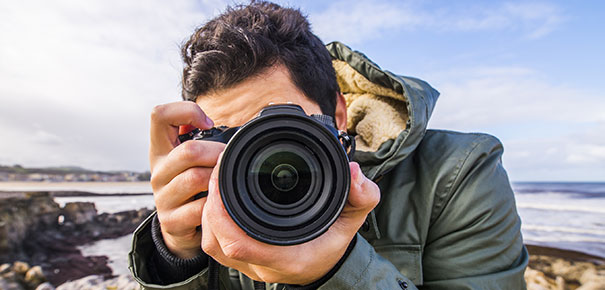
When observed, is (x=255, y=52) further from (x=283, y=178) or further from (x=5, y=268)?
(x=5, y=268)

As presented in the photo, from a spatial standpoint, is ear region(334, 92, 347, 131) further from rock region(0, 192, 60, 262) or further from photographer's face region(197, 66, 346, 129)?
rock region(0, 192, 60, 262)

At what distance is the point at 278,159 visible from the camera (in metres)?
0.81

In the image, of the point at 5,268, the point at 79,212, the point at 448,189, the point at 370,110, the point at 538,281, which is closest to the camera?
the point at 448,189

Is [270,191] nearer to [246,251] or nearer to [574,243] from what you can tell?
[246,251]

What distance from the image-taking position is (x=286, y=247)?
2.56 ft

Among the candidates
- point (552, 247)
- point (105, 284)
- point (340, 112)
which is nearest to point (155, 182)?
point (340, 112)

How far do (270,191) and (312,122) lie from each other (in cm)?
20

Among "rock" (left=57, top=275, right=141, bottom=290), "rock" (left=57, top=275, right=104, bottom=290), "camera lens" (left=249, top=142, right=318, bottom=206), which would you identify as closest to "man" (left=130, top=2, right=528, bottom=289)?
"camera lens" (left=249, top=142, right=318, bottom=206)

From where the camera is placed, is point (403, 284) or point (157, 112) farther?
point (157, 112)

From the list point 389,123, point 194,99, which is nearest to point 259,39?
point 194,99

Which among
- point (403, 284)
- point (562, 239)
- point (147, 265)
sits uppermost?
point (403, 284)

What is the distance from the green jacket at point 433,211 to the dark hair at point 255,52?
306 millimetres

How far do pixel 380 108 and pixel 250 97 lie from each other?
748 mm

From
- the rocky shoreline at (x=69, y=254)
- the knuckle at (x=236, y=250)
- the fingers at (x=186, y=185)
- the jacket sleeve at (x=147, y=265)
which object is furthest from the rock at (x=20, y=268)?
the knuckle at (x=236, y=250)
